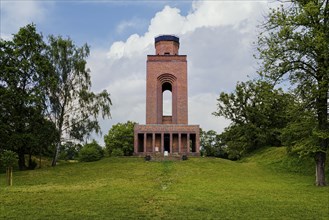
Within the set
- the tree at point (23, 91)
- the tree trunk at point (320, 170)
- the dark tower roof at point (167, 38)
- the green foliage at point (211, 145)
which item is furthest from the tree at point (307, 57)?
the green foliage at point (211, 145)

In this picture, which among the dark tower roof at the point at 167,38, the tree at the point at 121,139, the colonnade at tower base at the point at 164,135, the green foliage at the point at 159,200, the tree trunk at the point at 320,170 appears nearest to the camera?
the green foliage at the point at 159,200

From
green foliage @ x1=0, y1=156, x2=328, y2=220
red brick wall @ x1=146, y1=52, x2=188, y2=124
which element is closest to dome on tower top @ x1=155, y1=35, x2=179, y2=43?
red brick wall @ x1=146, y1=52, x2=188, y2=124

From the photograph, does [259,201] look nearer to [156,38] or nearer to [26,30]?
[26,30]

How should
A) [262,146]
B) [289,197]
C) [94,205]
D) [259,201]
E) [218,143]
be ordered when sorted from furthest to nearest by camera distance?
1. [218,143]
2. [262,146]
3. [289,197]
4. [259,201]
5. [94,205]

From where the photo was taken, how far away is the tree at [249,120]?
41.3 meters

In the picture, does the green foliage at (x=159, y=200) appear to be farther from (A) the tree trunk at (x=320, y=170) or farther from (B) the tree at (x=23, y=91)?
(B) the tree at (x=23, y=91)

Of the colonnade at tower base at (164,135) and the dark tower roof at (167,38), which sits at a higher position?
the dark tower roof at (167,38)

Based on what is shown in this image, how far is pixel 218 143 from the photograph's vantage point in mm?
60281

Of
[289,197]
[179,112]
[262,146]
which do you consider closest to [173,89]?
[179,112]

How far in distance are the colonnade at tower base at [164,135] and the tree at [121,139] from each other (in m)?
17.6

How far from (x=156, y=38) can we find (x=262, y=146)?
17774 mm

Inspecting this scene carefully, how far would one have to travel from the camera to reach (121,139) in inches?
2210

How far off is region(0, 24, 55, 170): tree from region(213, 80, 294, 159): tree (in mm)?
23176

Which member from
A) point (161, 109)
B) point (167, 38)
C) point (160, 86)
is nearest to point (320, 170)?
point (161, 109)
